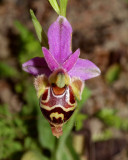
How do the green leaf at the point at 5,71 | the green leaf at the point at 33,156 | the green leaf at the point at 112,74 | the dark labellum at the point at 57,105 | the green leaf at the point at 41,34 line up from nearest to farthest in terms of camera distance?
1. the dark labellum at the point at 57,105
2. the green leaf at the point at 41,34
3. the green leaf at the point at 33,156
4. the green leaf at the point at 5,71
5. the green leaf at the point at 112,74

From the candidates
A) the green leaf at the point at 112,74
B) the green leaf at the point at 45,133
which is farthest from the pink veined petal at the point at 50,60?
the green leaf at the point at 112,74

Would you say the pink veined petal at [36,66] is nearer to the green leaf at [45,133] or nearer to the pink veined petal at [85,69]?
the pink veined petal at [85,69]

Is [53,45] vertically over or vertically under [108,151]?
over

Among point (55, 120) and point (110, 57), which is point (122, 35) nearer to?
point (110, 57)

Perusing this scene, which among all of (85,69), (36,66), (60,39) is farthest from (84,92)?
(60,39)

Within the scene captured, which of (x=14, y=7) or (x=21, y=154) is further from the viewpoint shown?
(x=14, y=7)

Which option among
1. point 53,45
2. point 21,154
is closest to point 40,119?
point 21,154

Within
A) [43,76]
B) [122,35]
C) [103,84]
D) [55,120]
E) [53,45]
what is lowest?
[103,84]
